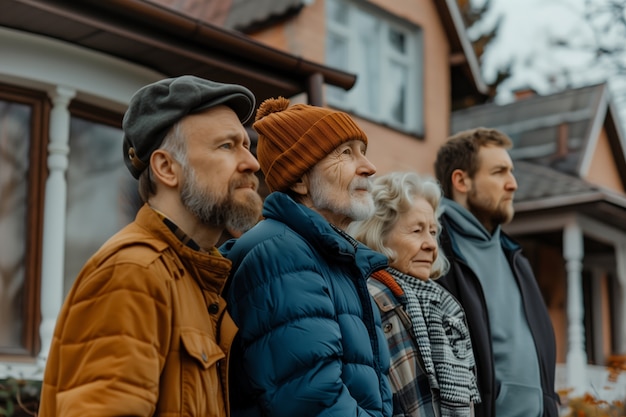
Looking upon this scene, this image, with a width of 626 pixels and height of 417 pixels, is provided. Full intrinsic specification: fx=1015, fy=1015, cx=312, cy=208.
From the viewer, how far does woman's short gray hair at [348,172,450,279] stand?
12.7ft

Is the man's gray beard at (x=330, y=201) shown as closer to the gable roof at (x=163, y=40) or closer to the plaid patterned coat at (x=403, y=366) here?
the plaid patterned coat at (x=403, y=366)

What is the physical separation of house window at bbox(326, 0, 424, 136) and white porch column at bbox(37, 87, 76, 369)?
222 inches

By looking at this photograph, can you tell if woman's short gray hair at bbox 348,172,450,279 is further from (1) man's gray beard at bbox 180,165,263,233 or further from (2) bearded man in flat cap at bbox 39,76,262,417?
(1) man's gray beard at bbox 180,165,263,233

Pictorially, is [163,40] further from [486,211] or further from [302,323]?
[302,323]

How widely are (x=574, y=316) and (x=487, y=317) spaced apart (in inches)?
425

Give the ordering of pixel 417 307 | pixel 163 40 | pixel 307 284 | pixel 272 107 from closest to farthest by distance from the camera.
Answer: pixel 307 284 → pixel 272 107 → pixel 417 307 → pixel 163 40

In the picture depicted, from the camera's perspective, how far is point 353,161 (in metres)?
3.16

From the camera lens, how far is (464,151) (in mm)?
4676

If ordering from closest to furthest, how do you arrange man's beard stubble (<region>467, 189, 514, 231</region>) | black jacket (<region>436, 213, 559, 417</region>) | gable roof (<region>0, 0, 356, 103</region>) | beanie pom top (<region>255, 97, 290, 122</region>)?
beanie pom top (<region>255, 97, 290, 122</region>) → black jacket (<region>436, 213, 559, 417</region>) → man's beard stubble (<region>467, 189, 514, 231</region>) → gable roof (<region>0, 0, 356, 103</region>)

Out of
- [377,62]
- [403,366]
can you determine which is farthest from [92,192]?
[377,62]

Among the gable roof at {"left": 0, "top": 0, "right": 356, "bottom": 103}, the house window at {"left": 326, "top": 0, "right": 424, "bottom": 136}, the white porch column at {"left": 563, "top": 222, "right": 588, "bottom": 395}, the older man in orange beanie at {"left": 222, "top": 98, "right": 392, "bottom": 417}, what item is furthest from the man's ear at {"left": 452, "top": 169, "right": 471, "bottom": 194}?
the white porch column at {"left": 563, "top": 222, "right": 588, "bottom": 395}

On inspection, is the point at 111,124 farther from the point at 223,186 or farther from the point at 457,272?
the point at 223,186

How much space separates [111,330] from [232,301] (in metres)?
0.55

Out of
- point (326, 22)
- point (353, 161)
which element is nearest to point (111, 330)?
point (353, 161)
